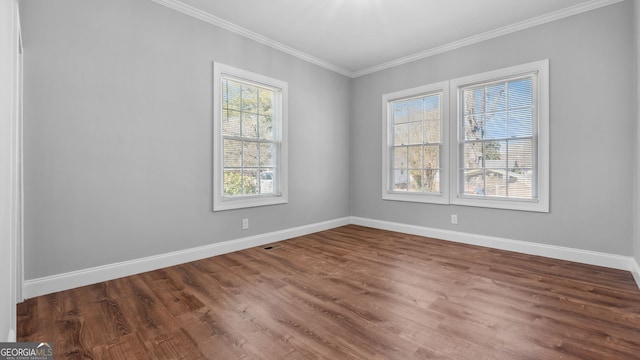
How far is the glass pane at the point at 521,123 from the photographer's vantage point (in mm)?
3547


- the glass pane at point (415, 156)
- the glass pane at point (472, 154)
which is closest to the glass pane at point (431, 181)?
the glass pane at point (415, 156)

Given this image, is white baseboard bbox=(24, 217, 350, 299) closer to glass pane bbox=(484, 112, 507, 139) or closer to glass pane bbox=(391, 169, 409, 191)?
glass pane bbox=(391, 169, 409, 191)

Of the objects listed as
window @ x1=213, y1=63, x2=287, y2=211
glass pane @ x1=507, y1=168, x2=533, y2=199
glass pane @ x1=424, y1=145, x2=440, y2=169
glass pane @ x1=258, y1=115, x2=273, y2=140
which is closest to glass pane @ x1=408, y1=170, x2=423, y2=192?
glass pane @ x1=424, y1=145, x2=440, y2=169

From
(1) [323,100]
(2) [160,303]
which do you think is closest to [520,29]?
(1) [323,100]

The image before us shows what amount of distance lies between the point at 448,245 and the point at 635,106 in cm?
233

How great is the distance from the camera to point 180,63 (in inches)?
125

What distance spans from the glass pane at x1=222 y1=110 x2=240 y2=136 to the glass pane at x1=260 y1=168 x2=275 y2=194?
2.18 ft

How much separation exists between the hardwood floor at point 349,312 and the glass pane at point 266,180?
1.19m

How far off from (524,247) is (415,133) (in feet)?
7.03

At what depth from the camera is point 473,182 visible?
4023 millimetres

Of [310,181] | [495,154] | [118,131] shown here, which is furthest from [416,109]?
[118,131]

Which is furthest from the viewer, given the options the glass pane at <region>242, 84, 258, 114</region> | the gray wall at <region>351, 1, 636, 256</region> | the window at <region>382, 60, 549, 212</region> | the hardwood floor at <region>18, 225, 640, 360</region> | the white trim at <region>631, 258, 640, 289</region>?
the glass pane at <region>242, 84, 258, 114</region>

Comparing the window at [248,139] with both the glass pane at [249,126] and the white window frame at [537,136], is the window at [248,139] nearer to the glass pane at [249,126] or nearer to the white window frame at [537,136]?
the glass pane at [249,126]

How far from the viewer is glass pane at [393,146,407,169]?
4.79 m
